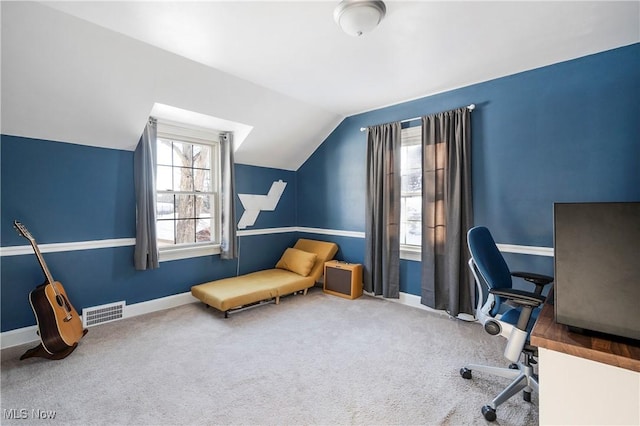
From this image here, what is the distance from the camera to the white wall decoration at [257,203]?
4223 millimetres

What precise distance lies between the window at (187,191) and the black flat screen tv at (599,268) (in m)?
3.59

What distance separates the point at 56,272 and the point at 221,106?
7.46 ft

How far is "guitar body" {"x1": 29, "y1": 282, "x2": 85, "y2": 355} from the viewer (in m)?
2.26

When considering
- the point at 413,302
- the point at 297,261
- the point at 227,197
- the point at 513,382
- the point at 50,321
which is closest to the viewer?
the point at 513,382

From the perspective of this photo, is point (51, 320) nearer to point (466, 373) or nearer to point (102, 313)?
point (102, 313)

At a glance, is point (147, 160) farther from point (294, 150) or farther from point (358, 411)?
point (358, 411)

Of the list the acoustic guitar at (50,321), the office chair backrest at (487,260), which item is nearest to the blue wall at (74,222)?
the acoustic guitar at (50,321)

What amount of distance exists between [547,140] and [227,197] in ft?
11.5

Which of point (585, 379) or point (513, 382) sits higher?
point (585, 379)

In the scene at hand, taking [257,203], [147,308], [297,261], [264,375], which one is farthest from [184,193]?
[264,375]

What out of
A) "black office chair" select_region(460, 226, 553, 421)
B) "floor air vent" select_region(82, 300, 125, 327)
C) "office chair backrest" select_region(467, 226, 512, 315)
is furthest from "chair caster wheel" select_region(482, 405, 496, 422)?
"floor air vent" select_region(82, 300, 125, 327)

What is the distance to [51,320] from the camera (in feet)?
7.49

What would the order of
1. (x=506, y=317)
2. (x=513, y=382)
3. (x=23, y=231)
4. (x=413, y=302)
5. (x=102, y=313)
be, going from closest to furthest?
(x=513, y=382) → (x=506, y=317) → (x=23, y=231) → (x=102, y=313) → (x=413, y=302)

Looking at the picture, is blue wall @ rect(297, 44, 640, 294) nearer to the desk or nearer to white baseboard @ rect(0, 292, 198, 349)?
the desk
